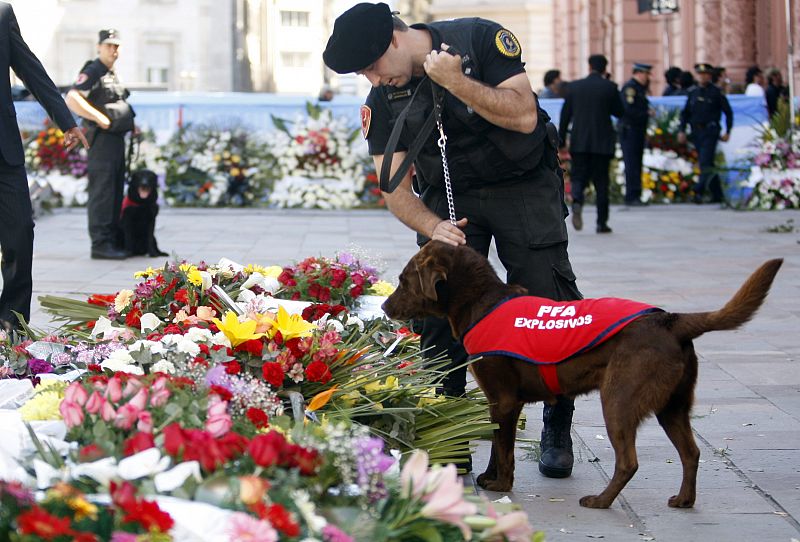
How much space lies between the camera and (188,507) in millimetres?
2902

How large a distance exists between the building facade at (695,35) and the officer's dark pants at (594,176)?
4866 millimetres

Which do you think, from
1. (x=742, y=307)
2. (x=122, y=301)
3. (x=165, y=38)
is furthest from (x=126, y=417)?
(x=165, y=38)

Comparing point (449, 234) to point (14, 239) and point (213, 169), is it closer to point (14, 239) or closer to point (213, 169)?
point (14, 239)

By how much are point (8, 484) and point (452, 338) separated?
251 centimetres

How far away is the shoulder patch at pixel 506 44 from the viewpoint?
479cm

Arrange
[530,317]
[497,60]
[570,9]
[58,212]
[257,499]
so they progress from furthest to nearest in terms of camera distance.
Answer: [570,9]
[58,212]
[497,60]
[530,317]
[257,499]

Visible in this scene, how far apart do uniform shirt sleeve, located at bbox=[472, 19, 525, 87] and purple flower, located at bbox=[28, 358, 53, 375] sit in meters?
1.97

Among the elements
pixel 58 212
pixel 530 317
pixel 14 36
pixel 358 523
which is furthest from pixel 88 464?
pixel 58 212

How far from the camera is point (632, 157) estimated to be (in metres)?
17.5

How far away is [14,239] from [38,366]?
2333mm

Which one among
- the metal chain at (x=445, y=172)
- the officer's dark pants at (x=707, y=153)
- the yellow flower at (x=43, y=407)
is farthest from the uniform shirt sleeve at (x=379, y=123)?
the officer's dark pants at (x=707, y=153)

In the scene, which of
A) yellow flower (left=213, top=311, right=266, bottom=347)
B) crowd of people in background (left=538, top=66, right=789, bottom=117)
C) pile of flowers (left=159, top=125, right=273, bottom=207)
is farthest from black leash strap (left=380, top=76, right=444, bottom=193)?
crowd of people in background (left=538, top=66, right=789, bottom=117)

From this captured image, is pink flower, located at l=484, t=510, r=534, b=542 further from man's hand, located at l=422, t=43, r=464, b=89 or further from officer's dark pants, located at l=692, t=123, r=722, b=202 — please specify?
officer's dark pants, located at l=692, t=123, r=722, b=202

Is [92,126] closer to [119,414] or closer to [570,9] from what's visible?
[119,414]
